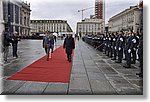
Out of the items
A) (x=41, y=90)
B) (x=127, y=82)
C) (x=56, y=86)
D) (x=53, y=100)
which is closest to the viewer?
(x=53, y=100)

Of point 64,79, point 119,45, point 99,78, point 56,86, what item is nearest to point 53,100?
point 56,86

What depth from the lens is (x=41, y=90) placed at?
5684mm

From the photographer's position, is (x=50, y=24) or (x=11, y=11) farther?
(x=11, y=11)

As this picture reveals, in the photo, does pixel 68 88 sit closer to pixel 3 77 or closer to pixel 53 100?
pixel 53 100

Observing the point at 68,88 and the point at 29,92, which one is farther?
the point at 68,88

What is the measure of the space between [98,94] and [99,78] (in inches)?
83.6

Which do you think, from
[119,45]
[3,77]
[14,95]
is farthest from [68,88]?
[119,45]

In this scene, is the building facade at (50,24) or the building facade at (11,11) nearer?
the building facade at (11,11)

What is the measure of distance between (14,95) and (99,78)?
3121 mm

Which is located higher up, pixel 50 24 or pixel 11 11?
pixel 11 11

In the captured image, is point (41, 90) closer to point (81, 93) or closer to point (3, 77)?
point (81, 93)

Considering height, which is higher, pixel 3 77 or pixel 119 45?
pixel 119 45

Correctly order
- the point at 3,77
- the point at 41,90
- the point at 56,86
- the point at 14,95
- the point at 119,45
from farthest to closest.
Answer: the point at 119,45 < the point at 3,77 < the point at 56,86 < the point at 41,90 < the point at 14,95

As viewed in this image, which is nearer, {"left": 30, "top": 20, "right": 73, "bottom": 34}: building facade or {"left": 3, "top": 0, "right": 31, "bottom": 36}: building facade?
{"left": 3, "top": 0, "right": 31, "bottom": 36}: building facade
